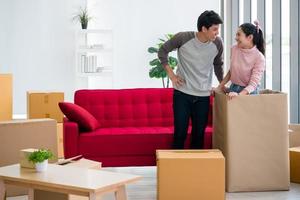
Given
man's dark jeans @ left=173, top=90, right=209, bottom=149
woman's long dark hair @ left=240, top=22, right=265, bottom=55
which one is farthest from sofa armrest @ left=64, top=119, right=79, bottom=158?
woman's long dark hair @ left=240, top=22, right=265, bottom=55

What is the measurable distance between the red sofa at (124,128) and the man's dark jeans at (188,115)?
297 mm

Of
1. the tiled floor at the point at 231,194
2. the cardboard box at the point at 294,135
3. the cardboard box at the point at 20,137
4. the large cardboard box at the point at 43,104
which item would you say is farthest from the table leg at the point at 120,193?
the large cardboard box at the point at 43,104

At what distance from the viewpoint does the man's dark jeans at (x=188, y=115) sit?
14.8ft

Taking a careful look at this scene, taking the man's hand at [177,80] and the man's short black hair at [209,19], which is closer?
the man's short black hair at [209,19]

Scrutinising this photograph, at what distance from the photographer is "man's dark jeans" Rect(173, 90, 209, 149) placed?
4.50 metres

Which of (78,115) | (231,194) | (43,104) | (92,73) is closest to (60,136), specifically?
(43,104)

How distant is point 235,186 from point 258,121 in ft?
1.81

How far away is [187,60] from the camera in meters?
4.46

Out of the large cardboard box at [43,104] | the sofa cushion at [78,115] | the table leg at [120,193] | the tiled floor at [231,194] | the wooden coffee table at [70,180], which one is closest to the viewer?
the wooden coffee table at [70,180]

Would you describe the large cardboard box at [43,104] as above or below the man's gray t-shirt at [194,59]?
below

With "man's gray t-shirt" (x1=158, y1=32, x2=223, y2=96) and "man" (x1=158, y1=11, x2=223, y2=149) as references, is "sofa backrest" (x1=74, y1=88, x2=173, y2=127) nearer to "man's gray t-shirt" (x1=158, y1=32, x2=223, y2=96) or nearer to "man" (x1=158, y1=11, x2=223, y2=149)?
"man" (x1=158, y1=11, x2=223, y2=149)

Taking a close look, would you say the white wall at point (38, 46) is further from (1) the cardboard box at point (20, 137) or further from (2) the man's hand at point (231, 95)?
(2) the man's hand at point (231, 95)

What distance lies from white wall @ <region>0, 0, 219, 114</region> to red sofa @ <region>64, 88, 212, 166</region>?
2699 mm

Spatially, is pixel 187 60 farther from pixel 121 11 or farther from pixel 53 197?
pixel 121 11
